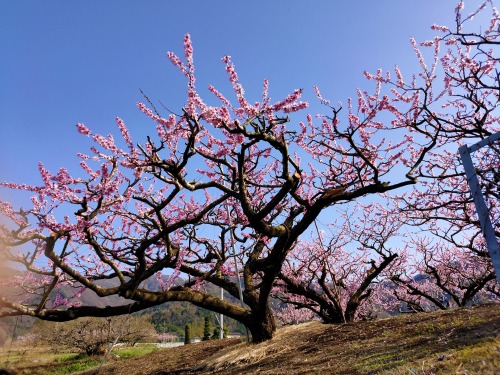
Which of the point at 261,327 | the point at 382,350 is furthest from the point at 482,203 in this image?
the point at 261,327

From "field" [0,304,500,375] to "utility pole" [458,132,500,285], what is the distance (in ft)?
2.79

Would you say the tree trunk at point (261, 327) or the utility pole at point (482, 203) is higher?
the utility pole at point (482, 203)

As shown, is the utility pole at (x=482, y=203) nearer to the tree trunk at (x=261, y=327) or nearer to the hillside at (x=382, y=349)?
the hillside at (x=382, y=349)

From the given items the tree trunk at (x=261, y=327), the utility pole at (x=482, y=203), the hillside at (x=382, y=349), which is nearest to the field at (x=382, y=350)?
the hillside at (x=382, y=349)

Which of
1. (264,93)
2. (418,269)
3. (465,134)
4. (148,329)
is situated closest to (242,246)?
(264,93)

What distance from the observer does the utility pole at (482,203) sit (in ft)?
11.3

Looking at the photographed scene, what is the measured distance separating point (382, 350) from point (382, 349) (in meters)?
0.07

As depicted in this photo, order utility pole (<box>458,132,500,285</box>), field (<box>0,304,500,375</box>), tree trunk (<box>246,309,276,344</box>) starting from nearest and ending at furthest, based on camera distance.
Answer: field (<box>0,304,500,375</box>) < utility pole (<box>458,132,500,285</box>) < tree trunk (<box>246,309,276,344</box>)

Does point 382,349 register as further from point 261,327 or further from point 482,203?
point 261,327

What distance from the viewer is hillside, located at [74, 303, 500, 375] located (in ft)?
10.0

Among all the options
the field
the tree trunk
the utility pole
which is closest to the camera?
the field

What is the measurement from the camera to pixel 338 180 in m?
8.19

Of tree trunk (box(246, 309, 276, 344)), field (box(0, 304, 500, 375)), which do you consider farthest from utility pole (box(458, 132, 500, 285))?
tree trunk (box(246, 309, 276, 344))

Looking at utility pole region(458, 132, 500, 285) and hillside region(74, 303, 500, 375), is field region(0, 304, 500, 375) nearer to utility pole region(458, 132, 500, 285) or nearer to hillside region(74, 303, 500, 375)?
hillside region(74, 303, 500, 375)
